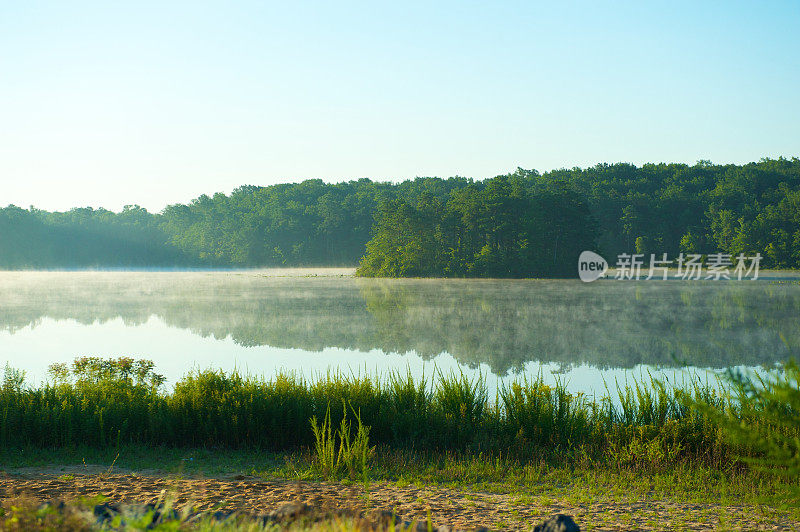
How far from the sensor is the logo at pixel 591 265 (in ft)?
200

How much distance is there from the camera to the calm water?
631 inches

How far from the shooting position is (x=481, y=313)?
27422 mm

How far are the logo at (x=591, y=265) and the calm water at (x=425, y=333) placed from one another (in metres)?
24.2

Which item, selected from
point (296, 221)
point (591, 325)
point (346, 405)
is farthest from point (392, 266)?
point (346, 405)

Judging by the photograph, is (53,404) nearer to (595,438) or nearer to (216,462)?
(216,462)

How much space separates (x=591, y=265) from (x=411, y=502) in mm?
58271

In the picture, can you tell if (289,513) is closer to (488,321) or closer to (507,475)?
(507,475)

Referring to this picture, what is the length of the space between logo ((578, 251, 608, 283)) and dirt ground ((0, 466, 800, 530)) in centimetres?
5506

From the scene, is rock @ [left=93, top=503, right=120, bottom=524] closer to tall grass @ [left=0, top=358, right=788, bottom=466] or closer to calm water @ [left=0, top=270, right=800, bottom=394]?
tall grass @ [left=0, top=358, right=788, bottom=466]

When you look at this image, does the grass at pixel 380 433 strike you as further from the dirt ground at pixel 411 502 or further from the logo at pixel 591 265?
the logo at pixel 591 265

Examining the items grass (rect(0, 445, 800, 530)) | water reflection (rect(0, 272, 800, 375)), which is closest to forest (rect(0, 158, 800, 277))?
water reflection (rect(0, 272, 800, 375))

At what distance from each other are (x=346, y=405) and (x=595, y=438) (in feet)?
10.6

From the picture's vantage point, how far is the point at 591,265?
204 ft

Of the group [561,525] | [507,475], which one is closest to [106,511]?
[561,525]
